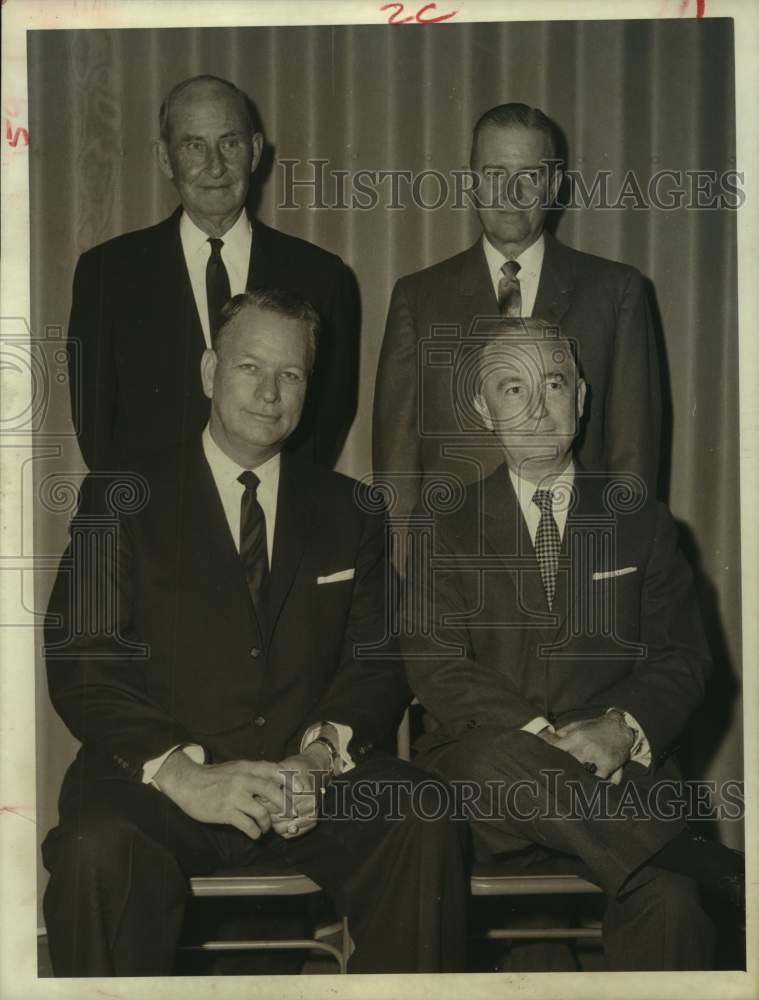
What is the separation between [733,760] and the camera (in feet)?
7.11

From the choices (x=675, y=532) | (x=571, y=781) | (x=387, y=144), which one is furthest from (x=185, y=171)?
(x=571, y=781)

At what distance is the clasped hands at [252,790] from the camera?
1.99m

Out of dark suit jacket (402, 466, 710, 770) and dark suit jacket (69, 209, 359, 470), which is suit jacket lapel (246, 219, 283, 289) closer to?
dark suit jacket (69, 209, 359, 470)

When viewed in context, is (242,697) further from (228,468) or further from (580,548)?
(580,548)

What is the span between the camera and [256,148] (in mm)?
2146

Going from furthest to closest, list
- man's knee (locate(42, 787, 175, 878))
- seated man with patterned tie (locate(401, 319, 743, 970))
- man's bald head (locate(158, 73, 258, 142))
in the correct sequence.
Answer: man's bald head (locate(158, 73, 258, 142)) < seated man with patterned tie (locate(401, 319, 743, 970)) < man's knee (locate(42, 787, 175, 878))

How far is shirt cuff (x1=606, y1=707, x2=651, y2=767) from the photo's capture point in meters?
2.06

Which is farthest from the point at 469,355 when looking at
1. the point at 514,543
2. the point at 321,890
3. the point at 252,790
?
the point at 321,890

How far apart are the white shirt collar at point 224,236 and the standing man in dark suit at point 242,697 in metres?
0.12

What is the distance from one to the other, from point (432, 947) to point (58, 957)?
650 millimetres

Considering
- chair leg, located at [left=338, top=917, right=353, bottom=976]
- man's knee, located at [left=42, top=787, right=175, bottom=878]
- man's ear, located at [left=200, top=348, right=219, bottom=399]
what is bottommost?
chair leg, located at [left=338, top=917, right=353, bottom=976]

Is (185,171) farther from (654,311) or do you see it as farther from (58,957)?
(58,957)

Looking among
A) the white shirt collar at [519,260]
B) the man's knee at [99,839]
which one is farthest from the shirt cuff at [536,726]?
the white shirt collar at [519,260]

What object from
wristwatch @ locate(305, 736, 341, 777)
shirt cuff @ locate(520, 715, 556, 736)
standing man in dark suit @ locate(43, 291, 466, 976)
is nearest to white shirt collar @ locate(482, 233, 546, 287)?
standing man in dark suit @ locate(43, 291, 466, 976)
